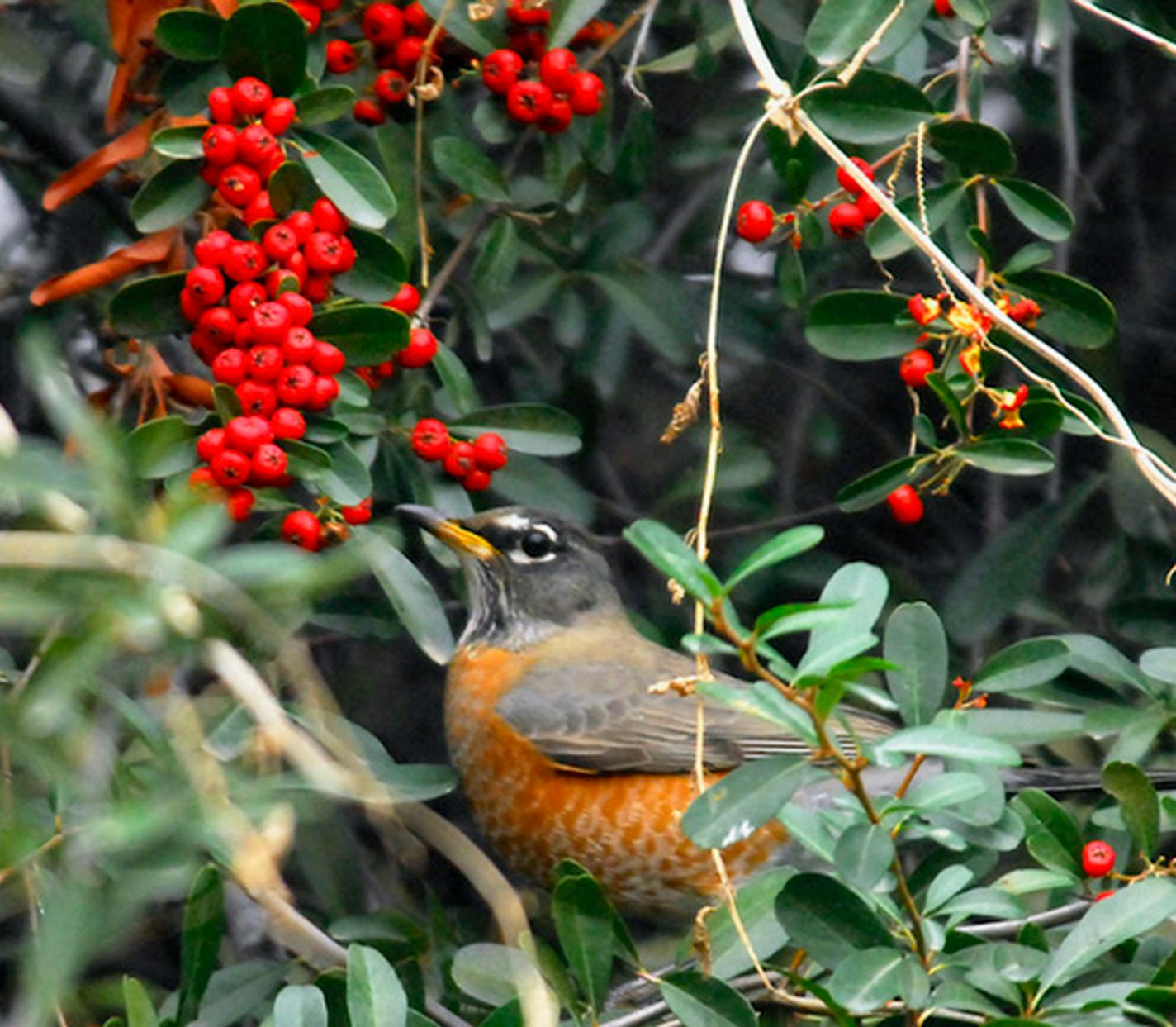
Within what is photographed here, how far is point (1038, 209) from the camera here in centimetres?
265

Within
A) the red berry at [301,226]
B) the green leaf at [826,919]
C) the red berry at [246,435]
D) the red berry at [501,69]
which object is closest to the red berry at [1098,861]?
the green leaf at [826,919]

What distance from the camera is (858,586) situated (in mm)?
2014

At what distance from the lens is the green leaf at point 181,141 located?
2338 millimetres

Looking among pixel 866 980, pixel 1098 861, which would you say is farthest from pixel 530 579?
pixel 866 980

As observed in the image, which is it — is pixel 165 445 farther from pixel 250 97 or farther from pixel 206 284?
pixel 250 97

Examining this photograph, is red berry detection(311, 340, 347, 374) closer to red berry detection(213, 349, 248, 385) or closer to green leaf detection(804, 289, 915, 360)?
red berry detection(213, 349, 248, 385)

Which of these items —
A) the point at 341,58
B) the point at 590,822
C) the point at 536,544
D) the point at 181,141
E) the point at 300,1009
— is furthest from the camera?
the point at 536,544

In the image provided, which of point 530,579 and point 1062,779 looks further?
point 530,579

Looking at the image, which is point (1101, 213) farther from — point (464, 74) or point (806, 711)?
point (806, 711)

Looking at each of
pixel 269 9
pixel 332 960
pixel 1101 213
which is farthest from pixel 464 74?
A: pixel 1101 213

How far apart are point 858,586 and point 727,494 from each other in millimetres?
1789

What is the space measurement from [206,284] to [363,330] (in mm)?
210

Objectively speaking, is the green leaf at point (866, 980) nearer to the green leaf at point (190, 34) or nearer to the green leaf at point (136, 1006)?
the green leaf at point (136, 1006)

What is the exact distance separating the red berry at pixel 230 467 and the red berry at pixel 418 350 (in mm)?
375
